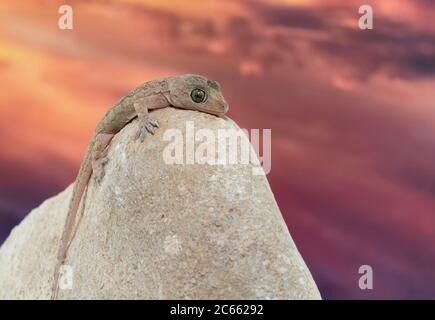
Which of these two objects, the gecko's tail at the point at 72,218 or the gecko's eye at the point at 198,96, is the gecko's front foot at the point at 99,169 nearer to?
the gecko's tail at the point at 72,218

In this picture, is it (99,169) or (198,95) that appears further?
(99,169)

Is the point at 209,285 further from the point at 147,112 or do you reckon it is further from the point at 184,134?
the point at 147,112

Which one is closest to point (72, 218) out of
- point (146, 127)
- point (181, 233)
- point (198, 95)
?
point (146, 127)

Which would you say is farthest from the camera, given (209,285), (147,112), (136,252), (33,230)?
(33,230)

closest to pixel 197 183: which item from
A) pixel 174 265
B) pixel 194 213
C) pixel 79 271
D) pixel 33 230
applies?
pixel 194 213

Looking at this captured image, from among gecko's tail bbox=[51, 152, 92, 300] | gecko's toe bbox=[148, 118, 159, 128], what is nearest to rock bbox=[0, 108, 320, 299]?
gecko's toe bbox=[148, 118, 159, 128]

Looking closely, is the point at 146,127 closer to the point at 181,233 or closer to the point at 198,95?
the point at 198,95

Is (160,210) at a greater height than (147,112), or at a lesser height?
lesser
